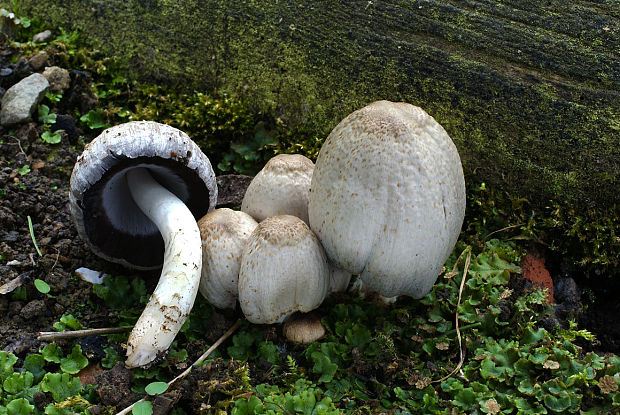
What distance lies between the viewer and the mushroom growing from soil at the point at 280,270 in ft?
8.35

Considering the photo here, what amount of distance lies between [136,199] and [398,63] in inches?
71.8

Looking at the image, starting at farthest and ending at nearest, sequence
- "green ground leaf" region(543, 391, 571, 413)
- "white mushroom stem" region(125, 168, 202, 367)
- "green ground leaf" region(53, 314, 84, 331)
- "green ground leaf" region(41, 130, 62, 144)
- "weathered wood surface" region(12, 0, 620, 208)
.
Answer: "green ground leaf" region(41, 130, 62, 144)
"weathered wood surface" region(12, 0, 620, 208)
"green ground leaf" region(53, 314, 84, 331)
"white mushroom stem" region(125, 168, 202, 367)
"green ground leaf" region(543, 391, 571, 413)

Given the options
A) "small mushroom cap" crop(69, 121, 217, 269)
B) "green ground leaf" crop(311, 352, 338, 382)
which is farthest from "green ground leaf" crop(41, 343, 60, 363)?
"green ground leaf" crop(311, 352, 338, 382)

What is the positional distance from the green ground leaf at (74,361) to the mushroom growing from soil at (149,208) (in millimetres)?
286

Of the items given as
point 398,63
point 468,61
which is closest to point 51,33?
point 398,63

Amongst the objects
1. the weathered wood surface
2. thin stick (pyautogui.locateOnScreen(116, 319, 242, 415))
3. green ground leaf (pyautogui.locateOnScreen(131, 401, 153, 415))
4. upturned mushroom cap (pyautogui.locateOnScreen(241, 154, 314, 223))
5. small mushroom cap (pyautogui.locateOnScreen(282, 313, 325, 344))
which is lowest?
thin stick (pyautogui.locateOnScreen(116, 319, 242, 415))

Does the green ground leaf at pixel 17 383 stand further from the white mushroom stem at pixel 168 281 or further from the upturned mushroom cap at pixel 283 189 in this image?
the upturned mushroom cap at pixel 283 189

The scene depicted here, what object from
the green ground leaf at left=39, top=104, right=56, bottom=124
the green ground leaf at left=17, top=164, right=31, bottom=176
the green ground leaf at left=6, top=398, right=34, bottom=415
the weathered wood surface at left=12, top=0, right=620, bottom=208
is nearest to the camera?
the green ground leaf at left=6, top=398, right=34, bottom=415

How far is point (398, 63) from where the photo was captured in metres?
3.60

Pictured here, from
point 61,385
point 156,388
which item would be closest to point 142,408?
point 156,388

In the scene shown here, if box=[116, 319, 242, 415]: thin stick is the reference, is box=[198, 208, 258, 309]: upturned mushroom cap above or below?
→ above

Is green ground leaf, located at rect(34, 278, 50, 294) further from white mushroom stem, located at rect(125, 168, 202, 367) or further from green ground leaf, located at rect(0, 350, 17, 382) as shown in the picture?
white mushroom stem, located at rect(125, 168, 202, 367)

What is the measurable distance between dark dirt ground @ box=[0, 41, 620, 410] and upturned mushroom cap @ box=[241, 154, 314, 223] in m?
0.55

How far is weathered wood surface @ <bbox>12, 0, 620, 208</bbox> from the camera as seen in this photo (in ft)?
10.7
